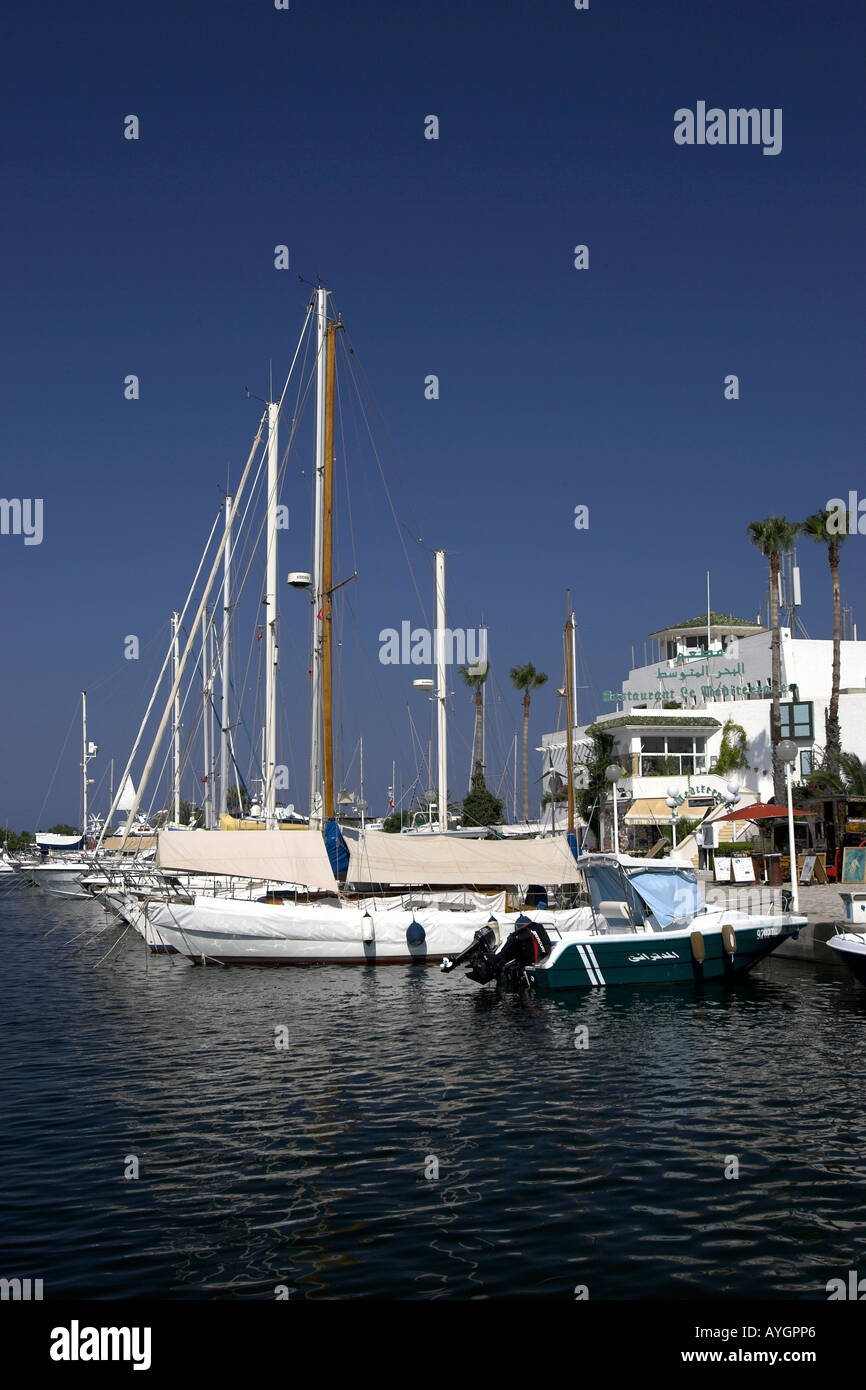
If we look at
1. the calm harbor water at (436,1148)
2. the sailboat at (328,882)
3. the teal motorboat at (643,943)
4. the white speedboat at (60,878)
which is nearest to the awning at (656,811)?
the sailboat at (328,882)

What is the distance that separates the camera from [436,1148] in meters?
14.9

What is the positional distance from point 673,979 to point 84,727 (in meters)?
76.6

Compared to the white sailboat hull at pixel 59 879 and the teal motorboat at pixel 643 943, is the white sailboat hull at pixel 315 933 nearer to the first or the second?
the teal motorboat at pixel 643 943

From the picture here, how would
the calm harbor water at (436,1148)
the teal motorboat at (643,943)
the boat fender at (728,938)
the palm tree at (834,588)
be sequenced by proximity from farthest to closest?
the palm tree at (834,588)
the boat fender at (728,938)
the teal motorboat at (643,943)
the calm harbor water at (436,1148)

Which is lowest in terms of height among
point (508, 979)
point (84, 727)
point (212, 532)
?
point (508, 979)

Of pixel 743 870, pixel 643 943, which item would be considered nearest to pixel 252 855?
pixel 643 943

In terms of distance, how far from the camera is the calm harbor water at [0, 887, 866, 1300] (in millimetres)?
10992

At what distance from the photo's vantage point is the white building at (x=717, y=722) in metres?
63.4

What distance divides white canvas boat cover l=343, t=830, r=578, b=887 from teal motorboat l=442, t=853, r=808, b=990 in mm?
4681

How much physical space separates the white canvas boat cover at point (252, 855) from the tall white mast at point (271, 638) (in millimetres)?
6994

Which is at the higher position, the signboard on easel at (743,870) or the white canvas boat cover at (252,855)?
the white canvas boat cover at (252,855)
